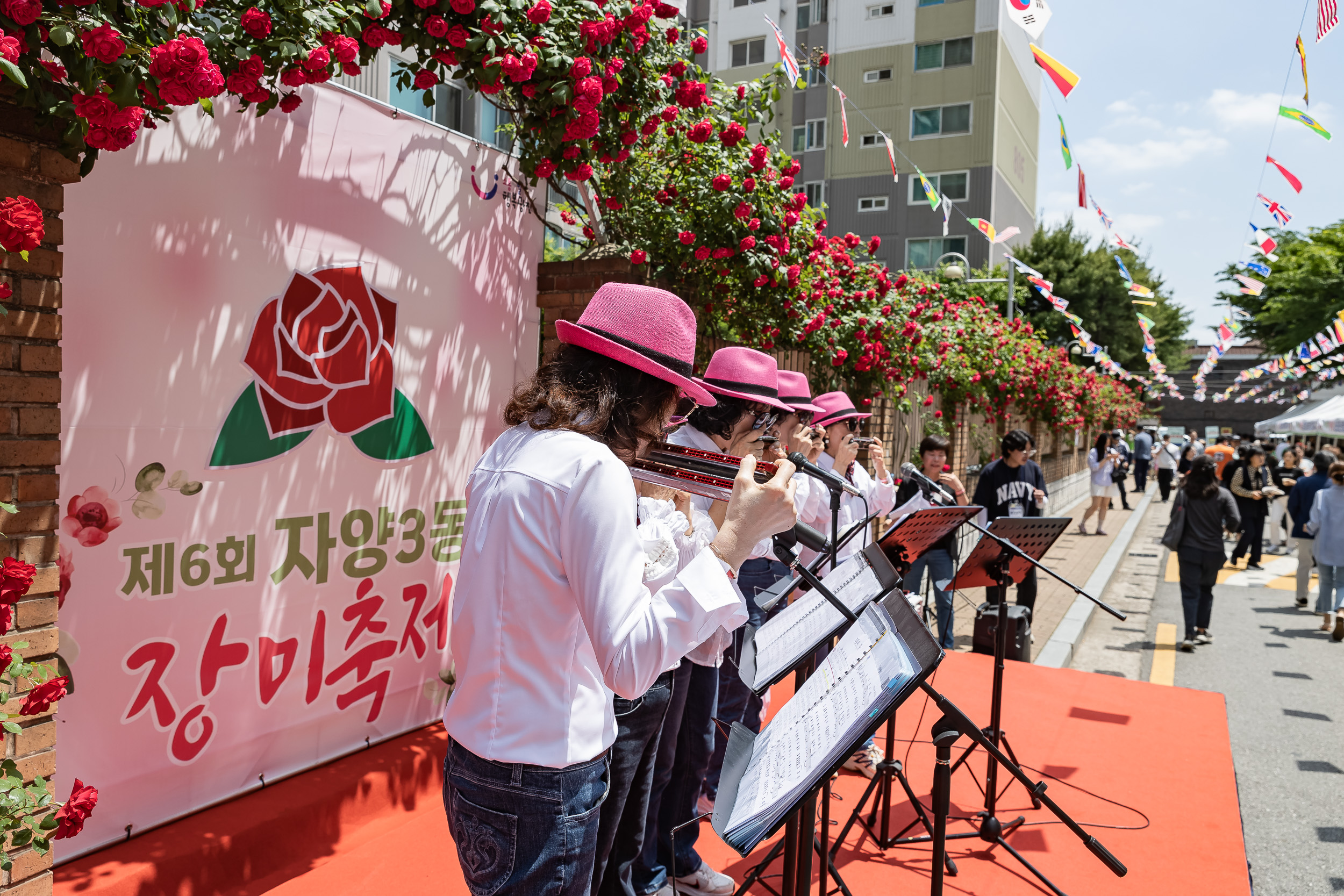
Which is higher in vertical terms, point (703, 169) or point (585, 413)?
point (703, 169)

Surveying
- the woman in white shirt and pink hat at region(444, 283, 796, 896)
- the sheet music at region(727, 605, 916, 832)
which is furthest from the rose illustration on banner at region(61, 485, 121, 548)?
the sheet music at region(727, 605, 916, 832)

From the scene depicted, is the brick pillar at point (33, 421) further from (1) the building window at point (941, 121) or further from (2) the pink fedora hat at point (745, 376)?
(1) the building window at point (941, 121)

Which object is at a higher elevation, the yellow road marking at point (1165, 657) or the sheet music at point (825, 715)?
the sheet music at point (825, 715)

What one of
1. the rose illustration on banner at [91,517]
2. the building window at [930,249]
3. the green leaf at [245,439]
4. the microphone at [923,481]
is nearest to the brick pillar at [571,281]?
the green leaf at [245,439]

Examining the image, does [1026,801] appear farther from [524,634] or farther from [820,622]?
[524,634]

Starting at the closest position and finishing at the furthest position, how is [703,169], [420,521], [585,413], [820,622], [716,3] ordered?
1. [585,413]
2. [820,622]
3. [420,521]
4. [703,169]
5. [716,3]

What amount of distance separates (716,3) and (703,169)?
1119 inches

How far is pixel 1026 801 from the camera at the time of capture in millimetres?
4238

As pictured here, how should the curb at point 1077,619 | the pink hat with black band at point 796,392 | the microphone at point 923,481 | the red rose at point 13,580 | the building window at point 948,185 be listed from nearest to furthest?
the red rose at point 13,580 → the pink hat with black band at point 796,392 → the microphone at point 923,481 → the curb at point 1077,619 → the building window at point 948,185

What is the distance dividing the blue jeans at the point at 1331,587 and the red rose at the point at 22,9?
11440 mm

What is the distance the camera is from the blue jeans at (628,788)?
2279 mm

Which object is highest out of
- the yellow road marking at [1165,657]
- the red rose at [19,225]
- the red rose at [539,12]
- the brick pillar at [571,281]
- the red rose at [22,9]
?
the red rose at [539,12]

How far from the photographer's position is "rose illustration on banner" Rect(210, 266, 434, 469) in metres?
3.25

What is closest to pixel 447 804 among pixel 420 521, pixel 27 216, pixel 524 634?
pixel 524 634
